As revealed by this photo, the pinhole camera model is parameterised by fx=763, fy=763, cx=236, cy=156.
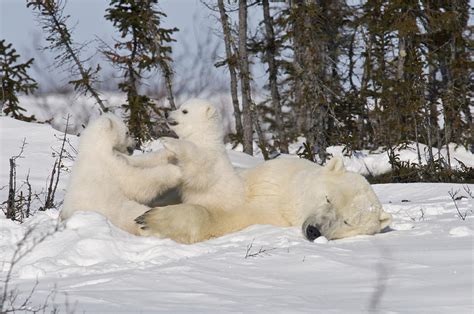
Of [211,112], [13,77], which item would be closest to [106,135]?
[211,112]

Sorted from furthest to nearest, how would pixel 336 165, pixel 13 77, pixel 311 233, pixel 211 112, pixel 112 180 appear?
pixel 13 77
pixel 211 112
pixel 336 165
pixel 112 180
pixel 311 233

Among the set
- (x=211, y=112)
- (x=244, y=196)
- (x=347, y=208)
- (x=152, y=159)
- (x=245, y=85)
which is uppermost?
(x=245, y=85)

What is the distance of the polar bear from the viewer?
556cm

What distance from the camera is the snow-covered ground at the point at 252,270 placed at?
10.2 ft

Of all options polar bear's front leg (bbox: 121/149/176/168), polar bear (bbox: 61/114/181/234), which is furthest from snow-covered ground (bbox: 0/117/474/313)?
polar bear's front leg (bbox: 121/149/176/168)

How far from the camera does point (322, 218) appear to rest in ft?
18.0

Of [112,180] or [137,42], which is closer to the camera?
[112,180]

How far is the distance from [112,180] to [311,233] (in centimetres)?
150

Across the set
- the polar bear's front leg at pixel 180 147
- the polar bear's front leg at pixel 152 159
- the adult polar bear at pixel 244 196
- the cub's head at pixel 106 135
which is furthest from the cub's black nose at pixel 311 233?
the cub's head at pixel 106 135

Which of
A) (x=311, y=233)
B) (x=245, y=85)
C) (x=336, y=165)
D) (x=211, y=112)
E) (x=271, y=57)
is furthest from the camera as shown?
(x=271, y=57)

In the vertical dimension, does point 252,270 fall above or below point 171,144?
below

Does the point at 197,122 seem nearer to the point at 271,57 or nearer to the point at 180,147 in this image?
the point at 180,147

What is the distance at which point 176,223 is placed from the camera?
17.9 feet

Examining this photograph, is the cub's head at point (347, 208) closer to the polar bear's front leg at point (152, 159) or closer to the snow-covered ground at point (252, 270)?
the snow-covered ground at point (252, 270)
